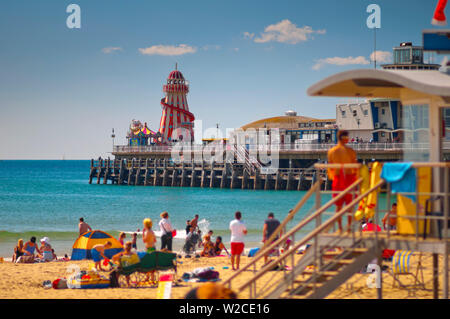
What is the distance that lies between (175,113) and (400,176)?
70527 millimetres

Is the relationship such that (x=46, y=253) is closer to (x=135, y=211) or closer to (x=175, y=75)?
(x=135, y=211)

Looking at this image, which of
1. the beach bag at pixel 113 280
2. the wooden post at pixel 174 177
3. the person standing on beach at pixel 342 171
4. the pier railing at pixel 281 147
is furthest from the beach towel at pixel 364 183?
the wooden post at pixel 174 177

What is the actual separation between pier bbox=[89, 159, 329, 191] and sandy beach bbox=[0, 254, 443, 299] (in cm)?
3441

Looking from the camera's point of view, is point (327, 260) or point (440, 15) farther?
point (440, 15)

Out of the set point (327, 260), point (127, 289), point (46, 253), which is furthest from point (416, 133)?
point (46, 253)

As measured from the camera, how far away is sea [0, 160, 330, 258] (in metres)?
29.5

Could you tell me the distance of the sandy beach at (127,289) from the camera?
37.1 ft

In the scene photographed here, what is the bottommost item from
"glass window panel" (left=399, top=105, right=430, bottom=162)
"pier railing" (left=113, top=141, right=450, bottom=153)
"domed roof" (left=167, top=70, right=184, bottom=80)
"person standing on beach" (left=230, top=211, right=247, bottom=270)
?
"person standing on beach" (left=230, top=211, right=247, bottom=270)

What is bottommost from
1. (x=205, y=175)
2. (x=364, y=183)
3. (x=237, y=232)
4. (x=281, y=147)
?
(x=237, y=232)

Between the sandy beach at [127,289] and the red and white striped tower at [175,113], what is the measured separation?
62.1 metres

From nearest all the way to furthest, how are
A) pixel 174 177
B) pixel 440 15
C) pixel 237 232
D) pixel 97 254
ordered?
pixel 440 15 < pixel 237 232 < pixel 97 254 < pixel 174 177

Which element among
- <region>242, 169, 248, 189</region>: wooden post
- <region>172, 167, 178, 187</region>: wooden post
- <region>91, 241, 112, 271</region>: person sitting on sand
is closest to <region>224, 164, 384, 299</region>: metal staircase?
<region>91, 241, 112, 271</region>: person sitting on sand

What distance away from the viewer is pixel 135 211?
140ft

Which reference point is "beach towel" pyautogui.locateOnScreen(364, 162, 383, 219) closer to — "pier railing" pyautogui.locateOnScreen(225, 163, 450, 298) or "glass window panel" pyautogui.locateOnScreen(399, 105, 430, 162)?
"pier railing" pyautogui.locateOnScreen(225, 163, 450, 298)
